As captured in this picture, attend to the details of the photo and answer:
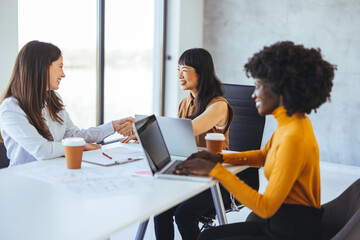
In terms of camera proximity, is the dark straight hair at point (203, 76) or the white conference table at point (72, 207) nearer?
the white conference table at point (72, 207)

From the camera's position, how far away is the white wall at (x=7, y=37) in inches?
110

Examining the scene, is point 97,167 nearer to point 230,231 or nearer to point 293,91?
point 230,231

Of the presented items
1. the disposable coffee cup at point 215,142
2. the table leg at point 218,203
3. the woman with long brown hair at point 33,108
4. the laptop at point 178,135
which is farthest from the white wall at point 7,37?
the table leg at point 218,203

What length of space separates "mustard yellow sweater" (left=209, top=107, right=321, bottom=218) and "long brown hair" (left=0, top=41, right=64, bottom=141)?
98cm

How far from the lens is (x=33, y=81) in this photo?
2.11 m

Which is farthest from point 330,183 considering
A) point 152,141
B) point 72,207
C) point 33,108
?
point 72,207

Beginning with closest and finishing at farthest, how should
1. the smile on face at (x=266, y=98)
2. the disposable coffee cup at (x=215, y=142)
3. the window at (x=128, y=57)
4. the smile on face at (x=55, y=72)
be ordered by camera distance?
the smile on face at (x=266, y=98)
the disposable coffee cup at (x=215, y=142)
the smile on face at (x=55, y=72)
the window at (x=128, y=57)

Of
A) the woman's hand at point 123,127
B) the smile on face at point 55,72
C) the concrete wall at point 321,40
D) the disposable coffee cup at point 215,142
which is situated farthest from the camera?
the concrete wall at point 321,40

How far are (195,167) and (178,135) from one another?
1.42ft

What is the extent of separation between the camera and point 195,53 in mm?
2584

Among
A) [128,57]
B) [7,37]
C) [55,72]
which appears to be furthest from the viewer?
[128,57]

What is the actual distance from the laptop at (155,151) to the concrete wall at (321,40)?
124 inches

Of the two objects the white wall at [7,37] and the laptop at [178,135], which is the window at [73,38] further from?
the laptop at [178,135]

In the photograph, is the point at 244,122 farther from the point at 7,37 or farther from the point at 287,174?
the point at 7,37
